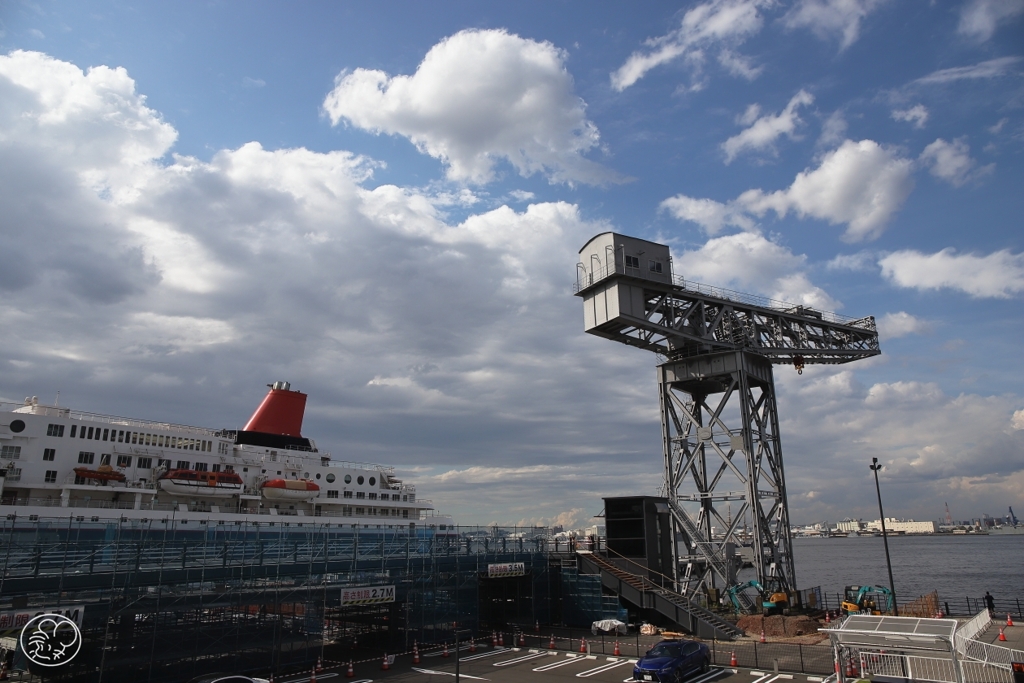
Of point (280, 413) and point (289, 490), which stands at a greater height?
point (280, 413)

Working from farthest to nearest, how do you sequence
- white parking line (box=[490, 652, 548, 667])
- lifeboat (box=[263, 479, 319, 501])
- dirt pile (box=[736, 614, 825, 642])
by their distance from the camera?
1. lifeboat (box=[263, 479, 319, 501])
2. dirt pile (box=[736, 614, 825, 642])
3. white parking line (box=[490, 652, 548, 667])

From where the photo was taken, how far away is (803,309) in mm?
42531

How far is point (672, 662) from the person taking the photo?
21.7 metres

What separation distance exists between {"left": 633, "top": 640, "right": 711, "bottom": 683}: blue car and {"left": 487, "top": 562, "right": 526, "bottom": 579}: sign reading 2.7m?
13426mm

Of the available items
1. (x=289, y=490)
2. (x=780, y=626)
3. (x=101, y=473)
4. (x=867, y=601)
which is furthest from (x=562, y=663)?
(x=101, y=473)

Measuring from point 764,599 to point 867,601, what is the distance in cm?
653

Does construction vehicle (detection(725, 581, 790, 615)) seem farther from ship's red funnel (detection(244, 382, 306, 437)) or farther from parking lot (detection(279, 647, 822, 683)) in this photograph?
ship's red funnel (detection(244, 382, 306, 437))

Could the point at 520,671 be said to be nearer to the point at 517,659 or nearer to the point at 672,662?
the point at 517,659

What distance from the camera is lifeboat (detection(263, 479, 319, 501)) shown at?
1879 inches

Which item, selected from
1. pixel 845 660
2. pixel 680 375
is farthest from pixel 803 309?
pixel 845 660

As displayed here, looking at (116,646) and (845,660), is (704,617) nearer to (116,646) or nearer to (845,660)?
(845,660)

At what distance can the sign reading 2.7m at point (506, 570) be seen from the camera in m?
34.7

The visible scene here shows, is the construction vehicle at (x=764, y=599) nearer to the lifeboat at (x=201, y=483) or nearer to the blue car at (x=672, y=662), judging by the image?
the blue car at (x=672, y=662)

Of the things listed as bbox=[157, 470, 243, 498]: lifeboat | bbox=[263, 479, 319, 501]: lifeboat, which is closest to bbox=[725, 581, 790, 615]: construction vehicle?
bbox=[263, 479, 319, 501]: lifeboat
